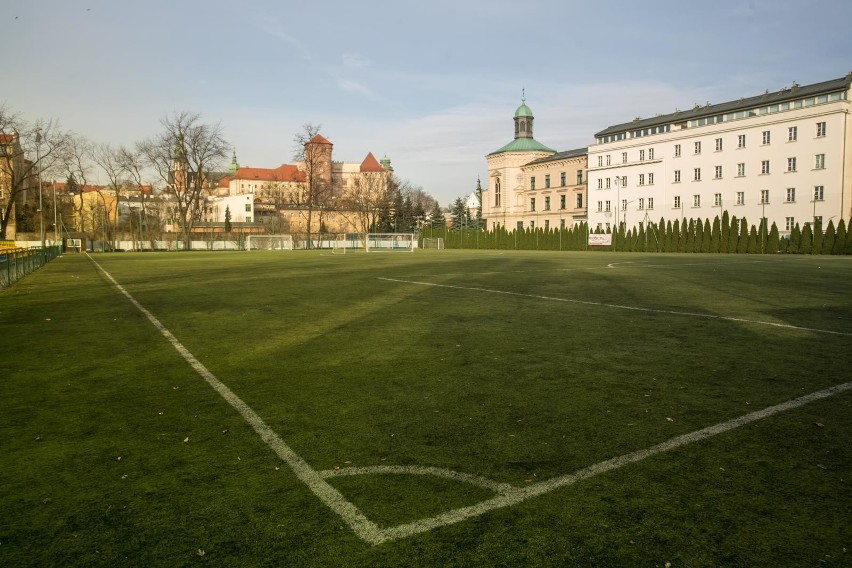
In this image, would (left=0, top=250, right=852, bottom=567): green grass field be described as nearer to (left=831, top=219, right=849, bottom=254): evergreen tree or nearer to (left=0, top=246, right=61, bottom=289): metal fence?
(left=0, top=246, right=61, bottom=289): metal fence

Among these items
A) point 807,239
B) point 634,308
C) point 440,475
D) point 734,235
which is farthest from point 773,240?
point 440,475

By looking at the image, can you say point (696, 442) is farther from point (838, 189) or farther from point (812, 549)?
point (838, 189)

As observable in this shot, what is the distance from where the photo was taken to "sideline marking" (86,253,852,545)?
2.95m

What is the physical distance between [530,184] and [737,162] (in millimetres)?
36025

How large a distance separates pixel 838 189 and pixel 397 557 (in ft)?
207

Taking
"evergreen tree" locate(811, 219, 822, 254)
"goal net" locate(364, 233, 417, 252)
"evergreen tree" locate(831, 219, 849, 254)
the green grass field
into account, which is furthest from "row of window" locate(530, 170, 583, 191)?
the green grass field

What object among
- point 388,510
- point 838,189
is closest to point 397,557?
point 388,510

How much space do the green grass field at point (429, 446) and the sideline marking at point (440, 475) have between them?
0.02 meters

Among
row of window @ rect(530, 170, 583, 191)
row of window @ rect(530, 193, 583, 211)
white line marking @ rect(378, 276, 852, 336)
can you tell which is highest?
row of window @ rect(530, 170, 583, 191)

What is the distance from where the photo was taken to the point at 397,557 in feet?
8.72

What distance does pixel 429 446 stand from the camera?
4.09 metres

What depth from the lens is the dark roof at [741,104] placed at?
53425 millimetres

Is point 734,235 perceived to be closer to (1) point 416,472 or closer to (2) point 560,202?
(2) point 560,202

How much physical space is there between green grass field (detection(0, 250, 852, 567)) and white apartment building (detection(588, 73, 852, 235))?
53.9m
